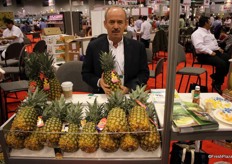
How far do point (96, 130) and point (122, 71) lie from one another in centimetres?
125

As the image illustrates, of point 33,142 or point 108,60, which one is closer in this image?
point 33,142

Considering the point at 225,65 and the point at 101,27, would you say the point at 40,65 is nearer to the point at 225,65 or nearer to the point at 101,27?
the point at 101,27

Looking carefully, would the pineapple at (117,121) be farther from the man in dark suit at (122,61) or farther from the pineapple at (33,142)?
the man in dark suit at (122,61)

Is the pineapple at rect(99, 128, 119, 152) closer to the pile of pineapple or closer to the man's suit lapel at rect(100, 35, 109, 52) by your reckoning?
the pile of pineapple

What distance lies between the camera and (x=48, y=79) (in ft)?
6.06

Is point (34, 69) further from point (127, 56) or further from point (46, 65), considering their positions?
point (127, 56)

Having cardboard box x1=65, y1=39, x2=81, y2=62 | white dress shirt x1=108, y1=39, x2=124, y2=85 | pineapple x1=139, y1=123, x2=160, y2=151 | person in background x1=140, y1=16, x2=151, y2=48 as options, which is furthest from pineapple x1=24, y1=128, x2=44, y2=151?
person in background x1=140, y1=16, x2=151, y2=48

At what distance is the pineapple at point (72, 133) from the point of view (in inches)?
45.1

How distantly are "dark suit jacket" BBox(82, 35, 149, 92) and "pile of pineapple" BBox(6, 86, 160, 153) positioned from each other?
1.04 metres

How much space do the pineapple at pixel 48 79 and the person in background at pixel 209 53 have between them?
4.17m

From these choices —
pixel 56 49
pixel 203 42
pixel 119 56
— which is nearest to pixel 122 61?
pixel 119 56

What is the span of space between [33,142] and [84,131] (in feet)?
0.93

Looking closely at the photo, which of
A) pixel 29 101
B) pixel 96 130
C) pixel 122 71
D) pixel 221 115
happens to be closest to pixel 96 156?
pixel 96 130

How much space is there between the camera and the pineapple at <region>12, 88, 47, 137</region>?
46.8 inches
